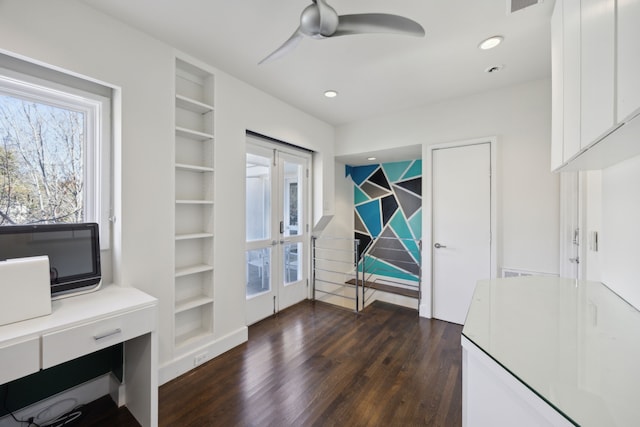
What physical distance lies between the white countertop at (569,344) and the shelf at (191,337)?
7.17 feet

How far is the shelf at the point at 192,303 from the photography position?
215cm

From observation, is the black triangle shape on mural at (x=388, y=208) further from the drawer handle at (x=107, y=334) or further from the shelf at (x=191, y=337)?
the drawer handle at (x=107, y=334)

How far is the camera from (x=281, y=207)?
3.37 m

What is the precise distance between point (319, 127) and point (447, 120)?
1697mm

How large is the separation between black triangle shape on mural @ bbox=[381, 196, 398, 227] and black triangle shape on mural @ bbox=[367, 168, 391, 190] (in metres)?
0.22

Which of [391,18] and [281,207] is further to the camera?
[281,207]

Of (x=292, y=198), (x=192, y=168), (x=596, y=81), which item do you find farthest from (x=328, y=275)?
(x=596, y=81)

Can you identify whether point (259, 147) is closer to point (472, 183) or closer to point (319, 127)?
point (319, 127)

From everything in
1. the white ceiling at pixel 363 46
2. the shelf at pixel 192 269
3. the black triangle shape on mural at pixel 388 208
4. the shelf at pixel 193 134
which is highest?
the white ceiling at pixel 363 46

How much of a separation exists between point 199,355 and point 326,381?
1128 millimetres

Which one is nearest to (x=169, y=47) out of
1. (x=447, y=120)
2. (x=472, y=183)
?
(x=447, y=120)

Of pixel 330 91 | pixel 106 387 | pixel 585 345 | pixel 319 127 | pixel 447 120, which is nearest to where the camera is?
pixel 585 345

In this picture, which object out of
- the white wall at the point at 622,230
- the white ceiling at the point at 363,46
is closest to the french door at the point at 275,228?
the white ceiling at the point at 363,46

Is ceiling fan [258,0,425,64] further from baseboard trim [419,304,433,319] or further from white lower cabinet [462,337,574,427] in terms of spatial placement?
baseboard trim [419,304,433,319]
